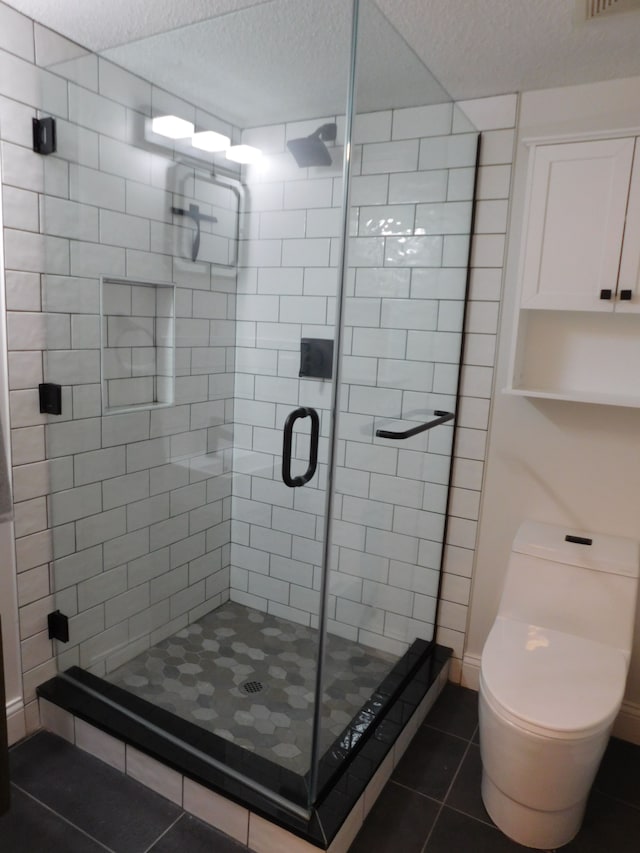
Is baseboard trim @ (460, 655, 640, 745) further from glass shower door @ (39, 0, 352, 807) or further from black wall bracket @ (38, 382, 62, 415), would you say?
black wall bracket @ (38, 382, 62, 415)

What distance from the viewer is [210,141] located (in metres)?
2.02

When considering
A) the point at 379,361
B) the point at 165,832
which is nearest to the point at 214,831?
the point at 165,832

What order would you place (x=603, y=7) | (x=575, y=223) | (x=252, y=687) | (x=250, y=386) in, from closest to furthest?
(x=603, y=7)
(x=575, y=223)
(x=252, y=687)
(x=250, y=386)

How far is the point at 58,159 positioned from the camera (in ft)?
6.27

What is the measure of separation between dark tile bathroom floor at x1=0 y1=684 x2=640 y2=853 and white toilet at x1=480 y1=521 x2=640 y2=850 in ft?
0.37

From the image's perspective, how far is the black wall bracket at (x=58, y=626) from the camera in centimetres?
213

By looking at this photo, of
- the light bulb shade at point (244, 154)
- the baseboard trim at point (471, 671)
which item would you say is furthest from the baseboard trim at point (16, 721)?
the light bulb shade at point (244, 154)

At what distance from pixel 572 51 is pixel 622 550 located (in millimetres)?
1640

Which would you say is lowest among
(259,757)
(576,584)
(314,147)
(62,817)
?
(62,817)

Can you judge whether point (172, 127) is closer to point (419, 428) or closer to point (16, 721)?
point (419, 428)

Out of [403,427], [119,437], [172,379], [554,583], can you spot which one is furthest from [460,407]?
[119,437]

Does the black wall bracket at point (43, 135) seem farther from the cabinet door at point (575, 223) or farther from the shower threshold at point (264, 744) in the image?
the shower threshold at point (264, 744)

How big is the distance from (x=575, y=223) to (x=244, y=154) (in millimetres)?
1136

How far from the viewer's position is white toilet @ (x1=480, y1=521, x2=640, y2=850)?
163 centimetres
